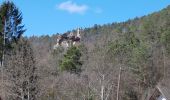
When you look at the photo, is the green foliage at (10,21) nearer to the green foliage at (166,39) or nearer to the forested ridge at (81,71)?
the forested ridge at (81,71)

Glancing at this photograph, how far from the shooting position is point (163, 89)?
127ft

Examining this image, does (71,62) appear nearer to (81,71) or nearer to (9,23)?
(81,71)

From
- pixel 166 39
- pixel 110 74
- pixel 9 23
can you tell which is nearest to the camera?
pixel 110 74

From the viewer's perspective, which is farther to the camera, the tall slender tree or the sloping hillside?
the tall slender tree

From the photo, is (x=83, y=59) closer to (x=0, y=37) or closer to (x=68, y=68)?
(x=68, y=68)

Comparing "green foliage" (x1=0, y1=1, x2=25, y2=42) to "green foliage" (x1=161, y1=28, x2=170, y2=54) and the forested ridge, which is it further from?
"green foliage" (x1=161, y1=28, x2=170, y2=54)

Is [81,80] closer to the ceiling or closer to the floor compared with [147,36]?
closer to the floor

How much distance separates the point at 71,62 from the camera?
7094 centimetres

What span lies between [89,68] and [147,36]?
36.0 metres

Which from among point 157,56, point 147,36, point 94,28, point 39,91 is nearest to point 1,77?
point 39,91

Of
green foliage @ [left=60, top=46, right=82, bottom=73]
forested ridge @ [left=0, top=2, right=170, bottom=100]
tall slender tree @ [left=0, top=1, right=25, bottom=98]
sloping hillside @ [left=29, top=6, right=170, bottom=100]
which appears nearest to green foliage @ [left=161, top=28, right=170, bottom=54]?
forested ridge @ [left=0, top=2, right=170, bottom=100]

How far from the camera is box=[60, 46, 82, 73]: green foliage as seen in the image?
70.0m

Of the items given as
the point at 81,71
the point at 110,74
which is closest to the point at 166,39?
the point at 81,71

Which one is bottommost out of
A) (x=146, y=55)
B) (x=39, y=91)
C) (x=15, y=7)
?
(x=39, y=91)
